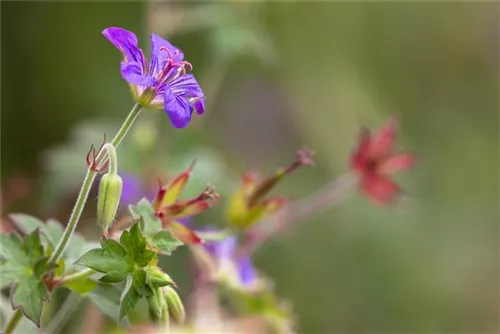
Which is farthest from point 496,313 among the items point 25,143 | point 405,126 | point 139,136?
point 25,143

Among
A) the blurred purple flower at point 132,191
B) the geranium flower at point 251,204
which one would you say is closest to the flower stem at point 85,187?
the geranium flower at point 251,204

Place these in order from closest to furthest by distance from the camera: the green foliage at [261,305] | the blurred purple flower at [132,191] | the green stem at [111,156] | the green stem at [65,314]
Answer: the green stem at [111,156], the green stem at [65,314], the green foliage at [261,305], the blurred purple flower at [132,191]

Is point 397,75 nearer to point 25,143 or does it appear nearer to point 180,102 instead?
point 25,143

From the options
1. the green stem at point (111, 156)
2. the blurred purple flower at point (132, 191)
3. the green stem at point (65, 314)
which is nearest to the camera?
the green stem at point (111, 156)

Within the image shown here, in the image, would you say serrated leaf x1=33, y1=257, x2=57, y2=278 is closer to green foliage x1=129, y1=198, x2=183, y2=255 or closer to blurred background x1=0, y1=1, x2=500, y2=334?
green foliage x1=129, y1=198, x2=183, y2=255

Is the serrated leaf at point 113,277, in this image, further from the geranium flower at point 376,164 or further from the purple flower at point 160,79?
the geranium flower at point 376,164

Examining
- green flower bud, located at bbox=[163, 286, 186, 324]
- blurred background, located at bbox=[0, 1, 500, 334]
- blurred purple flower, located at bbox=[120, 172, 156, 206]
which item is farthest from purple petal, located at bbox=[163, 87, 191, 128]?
blurred background, located at bbox=[0, 1, 500, 334]
